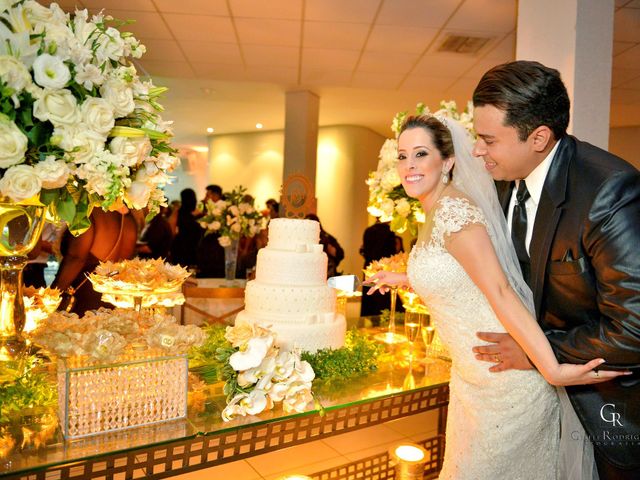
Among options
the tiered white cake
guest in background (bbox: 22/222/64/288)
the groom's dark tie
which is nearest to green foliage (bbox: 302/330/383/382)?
the tiered white cake

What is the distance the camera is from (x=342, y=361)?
2.53 meters

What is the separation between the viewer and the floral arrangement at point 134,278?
8.87 ft

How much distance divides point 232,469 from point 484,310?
2.30m

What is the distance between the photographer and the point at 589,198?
5.89 feet

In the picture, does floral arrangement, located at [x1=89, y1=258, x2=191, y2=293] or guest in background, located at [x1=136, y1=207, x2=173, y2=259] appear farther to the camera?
guest in background, located at [x1=136, y1=207, x2=173, y2=259]

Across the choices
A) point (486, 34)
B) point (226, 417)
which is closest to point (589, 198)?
point (226, 417)

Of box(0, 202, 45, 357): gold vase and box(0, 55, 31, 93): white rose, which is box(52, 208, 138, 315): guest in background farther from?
box(0, 55, 31, 93): white rose

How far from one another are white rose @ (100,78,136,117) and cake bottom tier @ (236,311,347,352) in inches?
49.5

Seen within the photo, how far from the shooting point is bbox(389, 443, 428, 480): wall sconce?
9.14 feet

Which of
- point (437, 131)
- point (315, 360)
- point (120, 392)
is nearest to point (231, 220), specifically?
point (315, 360)

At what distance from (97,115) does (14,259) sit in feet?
2.22

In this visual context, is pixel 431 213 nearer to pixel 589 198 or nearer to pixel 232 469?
pixel 589 198

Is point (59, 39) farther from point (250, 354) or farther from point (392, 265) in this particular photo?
point (392, 265)
